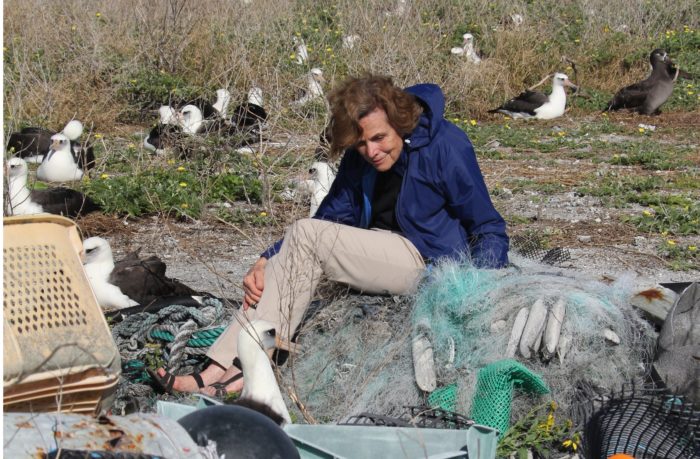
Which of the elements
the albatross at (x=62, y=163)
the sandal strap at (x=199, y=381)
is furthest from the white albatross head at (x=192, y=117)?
the sandal strap at (x=199, y=381)

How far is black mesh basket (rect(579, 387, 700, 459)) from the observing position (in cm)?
317

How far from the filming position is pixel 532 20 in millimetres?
14367

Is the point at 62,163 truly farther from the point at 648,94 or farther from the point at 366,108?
the point at 648,94

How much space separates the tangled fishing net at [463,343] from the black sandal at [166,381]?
0.34 metres

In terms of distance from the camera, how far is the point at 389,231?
4.39m

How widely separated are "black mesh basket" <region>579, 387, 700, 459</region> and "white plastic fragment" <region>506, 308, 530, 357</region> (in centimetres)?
50

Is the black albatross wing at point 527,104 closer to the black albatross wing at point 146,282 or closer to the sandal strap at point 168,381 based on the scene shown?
the black albatross wing at point 146,282

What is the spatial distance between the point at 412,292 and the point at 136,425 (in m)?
1.94

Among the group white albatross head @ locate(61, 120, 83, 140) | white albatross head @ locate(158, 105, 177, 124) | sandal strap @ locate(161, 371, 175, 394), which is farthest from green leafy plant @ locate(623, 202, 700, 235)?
white albatross head @ locate(61, 120, 83, 140)

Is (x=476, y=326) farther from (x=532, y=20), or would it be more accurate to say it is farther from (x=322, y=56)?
(x=532, y=20)

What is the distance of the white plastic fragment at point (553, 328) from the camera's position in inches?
146

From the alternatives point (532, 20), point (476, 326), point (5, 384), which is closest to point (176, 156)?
point (476, 326)

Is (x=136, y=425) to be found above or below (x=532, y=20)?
above

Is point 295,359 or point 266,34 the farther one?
point 266,34
